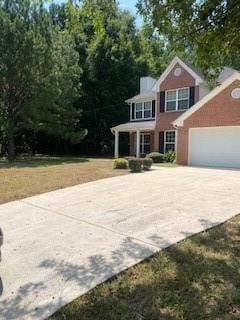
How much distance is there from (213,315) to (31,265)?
2831 mm

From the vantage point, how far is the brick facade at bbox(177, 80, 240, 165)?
61.3 ft

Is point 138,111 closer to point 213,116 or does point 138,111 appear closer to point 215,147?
point 213,116

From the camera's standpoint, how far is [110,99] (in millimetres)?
34375

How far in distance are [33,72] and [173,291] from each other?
2371cm

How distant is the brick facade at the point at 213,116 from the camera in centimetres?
1867

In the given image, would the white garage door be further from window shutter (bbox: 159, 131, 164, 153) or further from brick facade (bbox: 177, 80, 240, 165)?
window shutter (bbox: 159, 131, 164, 153)

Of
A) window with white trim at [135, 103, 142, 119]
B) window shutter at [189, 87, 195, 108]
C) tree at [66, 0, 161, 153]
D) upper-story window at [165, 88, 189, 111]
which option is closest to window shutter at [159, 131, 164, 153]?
upper-story window at [165, 88, 189, 111]

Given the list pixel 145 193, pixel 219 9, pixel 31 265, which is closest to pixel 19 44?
pixel 145 193

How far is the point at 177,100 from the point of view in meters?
25.4

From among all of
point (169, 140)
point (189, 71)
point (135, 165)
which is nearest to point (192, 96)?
point (189, 71)

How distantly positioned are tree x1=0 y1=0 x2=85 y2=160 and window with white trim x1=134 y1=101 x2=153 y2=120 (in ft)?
16.8

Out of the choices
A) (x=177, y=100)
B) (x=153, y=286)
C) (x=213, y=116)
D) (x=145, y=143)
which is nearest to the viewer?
(x=153, y=286)

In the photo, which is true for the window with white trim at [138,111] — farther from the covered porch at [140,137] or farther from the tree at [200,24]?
the tree at [200,24]

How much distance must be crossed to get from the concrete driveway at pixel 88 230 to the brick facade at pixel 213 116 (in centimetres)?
681
